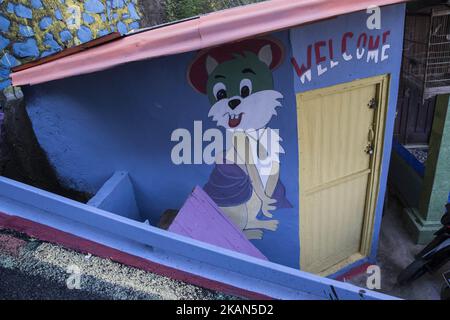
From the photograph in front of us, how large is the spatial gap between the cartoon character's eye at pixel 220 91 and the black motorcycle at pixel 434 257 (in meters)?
2.69

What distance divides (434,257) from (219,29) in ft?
11.7

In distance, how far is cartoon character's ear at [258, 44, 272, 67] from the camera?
2710 millimetres

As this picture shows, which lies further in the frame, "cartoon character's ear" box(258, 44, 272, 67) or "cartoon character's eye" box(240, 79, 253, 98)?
"cartoon character's eye" box(240, 79, 253, 98)

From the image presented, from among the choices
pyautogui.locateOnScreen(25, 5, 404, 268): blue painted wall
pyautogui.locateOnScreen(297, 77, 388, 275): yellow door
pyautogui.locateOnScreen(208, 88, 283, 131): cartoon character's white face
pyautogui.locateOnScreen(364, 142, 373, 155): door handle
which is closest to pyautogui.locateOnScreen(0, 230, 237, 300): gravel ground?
pyautogui.locateOnScreen(25, 5, 404, 268): blue painted wall

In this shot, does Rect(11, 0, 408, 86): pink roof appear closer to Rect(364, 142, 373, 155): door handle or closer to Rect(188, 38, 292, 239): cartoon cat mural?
Rect(188, 38, 292, 239): cartoon cat mural

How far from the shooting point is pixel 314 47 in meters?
2.85

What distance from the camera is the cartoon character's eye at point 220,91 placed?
9.23ft

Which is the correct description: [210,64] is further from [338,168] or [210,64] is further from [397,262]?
[397,262]

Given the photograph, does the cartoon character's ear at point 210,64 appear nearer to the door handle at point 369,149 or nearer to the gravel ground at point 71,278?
the gravel ground at point 71,278

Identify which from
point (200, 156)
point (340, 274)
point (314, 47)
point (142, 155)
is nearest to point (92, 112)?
point (142, 155)

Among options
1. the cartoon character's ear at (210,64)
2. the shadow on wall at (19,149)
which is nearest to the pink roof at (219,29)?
the cartoon character's ear at (210,64)

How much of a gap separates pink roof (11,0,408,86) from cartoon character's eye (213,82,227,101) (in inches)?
39.4

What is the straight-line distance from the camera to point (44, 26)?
3.53 meters

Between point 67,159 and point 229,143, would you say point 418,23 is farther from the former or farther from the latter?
point 67,159
